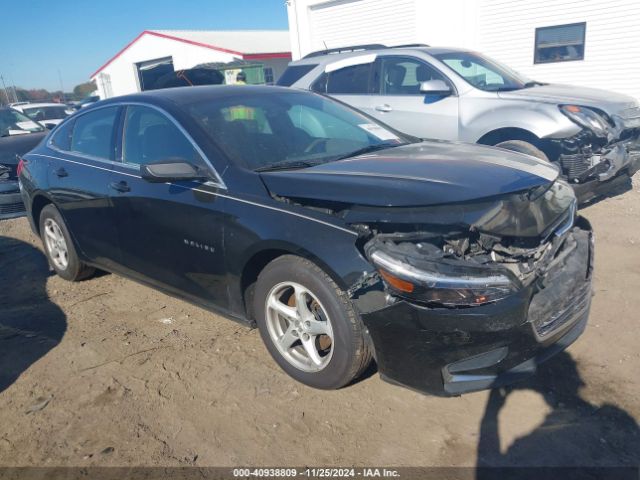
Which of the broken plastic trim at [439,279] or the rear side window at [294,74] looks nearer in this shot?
the broken plastic trim at [439,279]

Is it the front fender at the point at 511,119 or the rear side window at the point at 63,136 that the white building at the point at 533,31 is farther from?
the rear side window at the point at 63,136

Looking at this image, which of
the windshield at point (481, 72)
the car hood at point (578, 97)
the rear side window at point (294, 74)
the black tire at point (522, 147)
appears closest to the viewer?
the black tire at point (522, 147)

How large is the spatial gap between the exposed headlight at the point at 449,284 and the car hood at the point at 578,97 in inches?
167

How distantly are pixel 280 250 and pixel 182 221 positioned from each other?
33.4 inches

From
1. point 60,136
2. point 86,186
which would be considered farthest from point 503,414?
point 60,136

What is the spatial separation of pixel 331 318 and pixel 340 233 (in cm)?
45

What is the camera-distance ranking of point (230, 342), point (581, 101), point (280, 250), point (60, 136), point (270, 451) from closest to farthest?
point (270, 451)
point (280, 250)
point (230, 342)
point (60, 136)
point (581, 101)

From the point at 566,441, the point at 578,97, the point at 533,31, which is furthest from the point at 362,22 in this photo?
the point at 566,441

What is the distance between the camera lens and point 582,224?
11.3ft

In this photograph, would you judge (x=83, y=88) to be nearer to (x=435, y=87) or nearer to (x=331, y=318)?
(x=435, y=87)

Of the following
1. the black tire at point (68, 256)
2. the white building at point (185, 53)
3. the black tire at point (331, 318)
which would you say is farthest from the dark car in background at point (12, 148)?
the white building at point (185, 53)

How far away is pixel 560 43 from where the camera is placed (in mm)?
13406

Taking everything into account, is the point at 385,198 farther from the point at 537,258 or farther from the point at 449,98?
the point at 449,98

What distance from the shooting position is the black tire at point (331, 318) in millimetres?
2789
